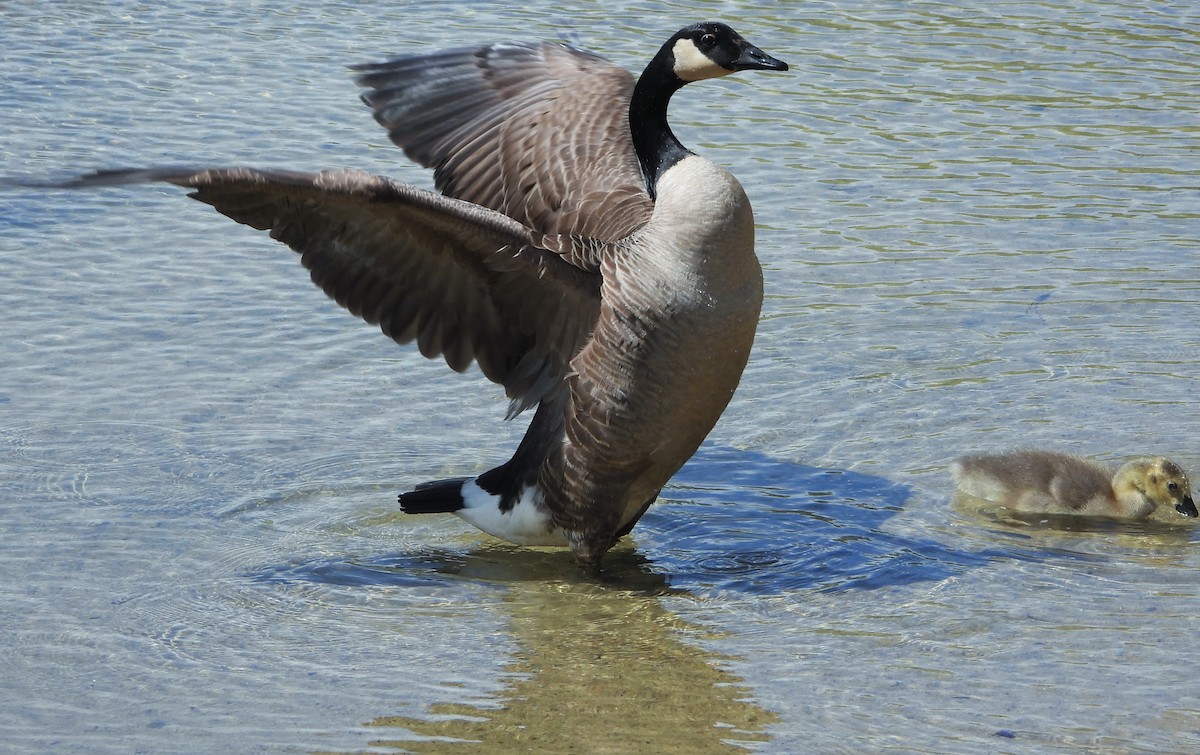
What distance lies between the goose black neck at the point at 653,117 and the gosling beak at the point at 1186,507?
2.37 meters

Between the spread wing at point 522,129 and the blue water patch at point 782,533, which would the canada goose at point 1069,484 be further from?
the spread wing at point 522,129

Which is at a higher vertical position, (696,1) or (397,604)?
(696,1)

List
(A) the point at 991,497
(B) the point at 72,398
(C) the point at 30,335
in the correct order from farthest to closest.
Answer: (C) the point at 30,335
(B) the point at 72,398
(A) the point at 991,497

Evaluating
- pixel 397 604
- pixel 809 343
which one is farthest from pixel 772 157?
pixel 397 604

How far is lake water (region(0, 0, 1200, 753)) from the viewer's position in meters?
5.02

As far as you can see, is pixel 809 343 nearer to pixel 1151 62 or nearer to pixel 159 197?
pixel 159 197

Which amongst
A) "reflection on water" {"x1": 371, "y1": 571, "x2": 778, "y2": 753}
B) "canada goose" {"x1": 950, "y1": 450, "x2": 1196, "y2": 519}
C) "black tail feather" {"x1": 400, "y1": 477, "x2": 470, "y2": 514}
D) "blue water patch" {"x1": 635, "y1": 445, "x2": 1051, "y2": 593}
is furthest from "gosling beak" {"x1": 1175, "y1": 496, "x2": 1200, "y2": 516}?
"black tail feather" {"x1": 400, "y1": 477, "x2": 470, "y2": 514}

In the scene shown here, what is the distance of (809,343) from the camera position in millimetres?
8125

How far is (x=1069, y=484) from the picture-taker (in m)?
6.54

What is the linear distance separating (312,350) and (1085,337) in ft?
12.5

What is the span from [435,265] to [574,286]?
55 cm

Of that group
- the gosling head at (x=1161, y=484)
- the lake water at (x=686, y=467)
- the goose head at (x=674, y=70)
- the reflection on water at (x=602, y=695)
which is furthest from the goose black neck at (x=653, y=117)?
the gosling head at (x=1161, y=484)

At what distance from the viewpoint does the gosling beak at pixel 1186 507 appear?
637 cm

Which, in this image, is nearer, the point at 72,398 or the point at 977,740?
the point at 977,740
